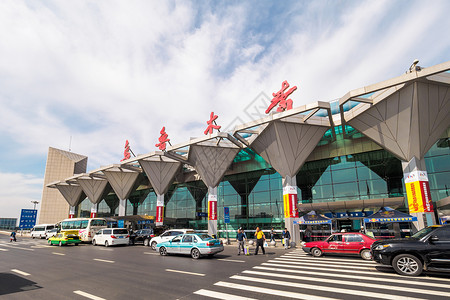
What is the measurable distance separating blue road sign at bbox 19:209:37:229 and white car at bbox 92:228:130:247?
37162 mm

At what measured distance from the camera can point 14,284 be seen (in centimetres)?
898

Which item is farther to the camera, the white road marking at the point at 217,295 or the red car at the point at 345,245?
the red car at the point at 345,245

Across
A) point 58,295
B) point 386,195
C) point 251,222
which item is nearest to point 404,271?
point 58,295

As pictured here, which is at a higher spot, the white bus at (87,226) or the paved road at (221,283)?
the white bus at (87,226)

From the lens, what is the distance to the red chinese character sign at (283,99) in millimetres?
22641

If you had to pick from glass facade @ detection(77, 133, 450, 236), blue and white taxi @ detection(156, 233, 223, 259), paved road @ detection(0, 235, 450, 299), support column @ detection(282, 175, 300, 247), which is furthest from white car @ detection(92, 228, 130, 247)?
support column @ detection(282, 175, 300, 247)

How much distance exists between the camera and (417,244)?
9.36 meters

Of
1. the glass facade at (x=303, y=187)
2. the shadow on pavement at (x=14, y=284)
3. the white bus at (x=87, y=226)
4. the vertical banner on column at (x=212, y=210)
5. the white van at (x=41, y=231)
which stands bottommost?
the white van at (x=41, y=231)

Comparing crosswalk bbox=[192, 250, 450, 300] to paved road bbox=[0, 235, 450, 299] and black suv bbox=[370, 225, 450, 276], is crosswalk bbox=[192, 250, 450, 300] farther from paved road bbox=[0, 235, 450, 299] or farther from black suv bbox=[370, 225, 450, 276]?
black suv bbox=[370, 225, 450, 276]

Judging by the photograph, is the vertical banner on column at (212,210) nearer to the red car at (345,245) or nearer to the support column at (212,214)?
the support column at (212,214)

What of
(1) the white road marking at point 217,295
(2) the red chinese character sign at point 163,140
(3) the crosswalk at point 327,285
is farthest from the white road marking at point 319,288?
→ (2) the red chinese character sign at point 163,140

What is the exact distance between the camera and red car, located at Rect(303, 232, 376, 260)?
1409cm

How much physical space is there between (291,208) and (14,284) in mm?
20760

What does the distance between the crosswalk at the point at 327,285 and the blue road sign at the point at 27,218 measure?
58.7 metres
